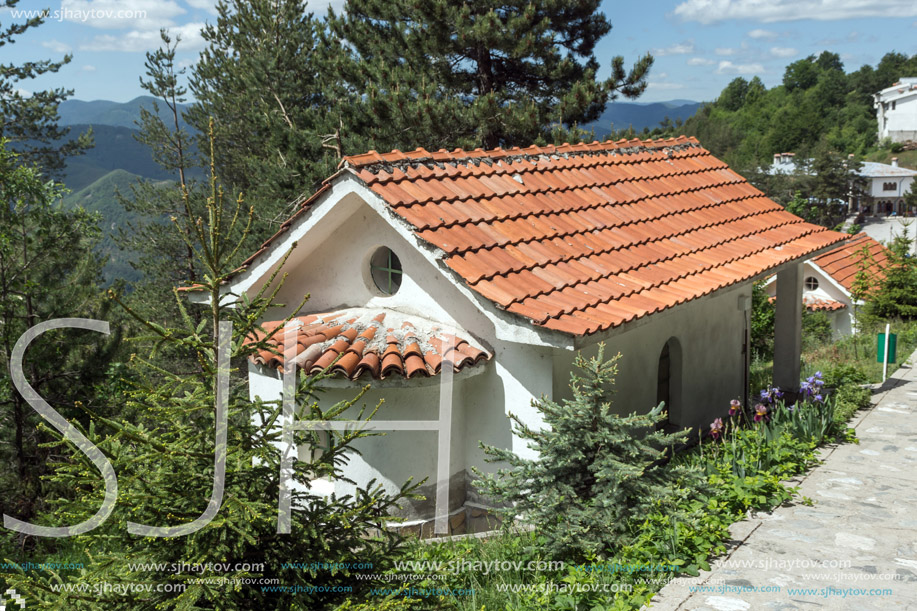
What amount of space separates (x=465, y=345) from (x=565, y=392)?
0.98 metres

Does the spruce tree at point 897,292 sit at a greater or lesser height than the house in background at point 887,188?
lesser

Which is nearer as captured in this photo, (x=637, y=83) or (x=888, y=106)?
(x=637, y=83)

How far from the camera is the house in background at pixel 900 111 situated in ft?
351

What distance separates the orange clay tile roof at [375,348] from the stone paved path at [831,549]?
2610 mm

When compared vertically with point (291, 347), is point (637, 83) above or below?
above

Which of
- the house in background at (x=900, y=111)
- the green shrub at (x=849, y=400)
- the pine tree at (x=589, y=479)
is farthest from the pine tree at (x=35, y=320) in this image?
the house in background at (x=900, y=111)

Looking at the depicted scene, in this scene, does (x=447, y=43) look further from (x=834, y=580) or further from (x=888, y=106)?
(x=888, y=106)

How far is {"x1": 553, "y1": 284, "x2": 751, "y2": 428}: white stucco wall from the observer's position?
7469 mm

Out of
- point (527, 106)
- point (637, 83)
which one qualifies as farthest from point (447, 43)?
point (637, 83)

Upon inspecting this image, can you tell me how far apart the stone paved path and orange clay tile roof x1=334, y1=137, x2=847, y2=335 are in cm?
194

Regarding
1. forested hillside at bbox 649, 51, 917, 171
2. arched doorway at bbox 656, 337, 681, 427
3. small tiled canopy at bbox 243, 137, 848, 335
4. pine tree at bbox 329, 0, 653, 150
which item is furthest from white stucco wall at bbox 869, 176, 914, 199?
arched doorway at bbox 656, 337, 681, 427

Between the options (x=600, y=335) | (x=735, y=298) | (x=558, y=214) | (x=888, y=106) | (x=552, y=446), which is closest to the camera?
(x=552, y=446)

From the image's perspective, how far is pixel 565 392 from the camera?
21.6 ft

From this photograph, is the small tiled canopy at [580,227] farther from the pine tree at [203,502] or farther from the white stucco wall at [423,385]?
the pine tree at [203,502]
